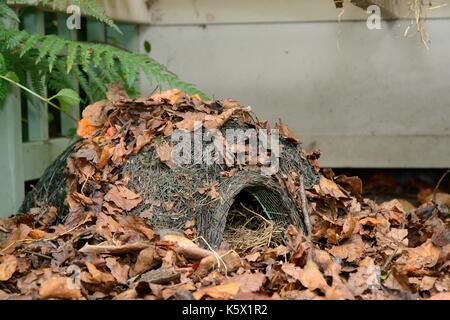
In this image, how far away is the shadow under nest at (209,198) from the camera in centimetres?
297

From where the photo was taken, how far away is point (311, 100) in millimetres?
5164

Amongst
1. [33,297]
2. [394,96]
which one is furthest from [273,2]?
[33,297]

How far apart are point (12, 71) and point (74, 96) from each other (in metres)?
0.43

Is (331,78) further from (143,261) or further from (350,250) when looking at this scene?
(143,261)

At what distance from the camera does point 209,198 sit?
9.84 ft

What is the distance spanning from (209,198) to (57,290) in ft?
2.92

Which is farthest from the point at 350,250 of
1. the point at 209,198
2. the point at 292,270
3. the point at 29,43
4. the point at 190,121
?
the point at 29,43

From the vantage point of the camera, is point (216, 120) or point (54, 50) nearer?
point (216, 120)

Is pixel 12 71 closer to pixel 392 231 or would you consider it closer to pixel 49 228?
pixel 49 228

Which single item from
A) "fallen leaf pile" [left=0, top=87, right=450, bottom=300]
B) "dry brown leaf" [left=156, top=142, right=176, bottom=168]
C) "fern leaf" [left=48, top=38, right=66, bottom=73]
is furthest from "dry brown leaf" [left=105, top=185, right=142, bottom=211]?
"fern leaf" [left=48, top=38, right=66, bottom=73]

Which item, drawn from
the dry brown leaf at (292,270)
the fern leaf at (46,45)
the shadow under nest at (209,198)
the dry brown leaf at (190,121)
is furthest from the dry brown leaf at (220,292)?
the fern leaf at (46,45)

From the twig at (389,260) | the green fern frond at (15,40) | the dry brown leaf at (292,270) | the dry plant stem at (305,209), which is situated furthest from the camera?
the green fern frond at (15,40)

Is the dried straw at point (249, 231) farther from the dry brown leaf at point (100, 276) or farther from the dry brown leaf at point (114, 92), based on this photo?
the dry brown leaf at point (114, 92)

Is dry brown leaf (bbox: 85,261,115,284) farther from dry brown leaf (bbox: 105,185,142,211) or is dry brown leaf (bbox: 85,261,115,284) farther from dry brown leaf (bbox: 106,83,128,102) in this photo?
dry brown leaf (bbox: 106,83,128,102)
